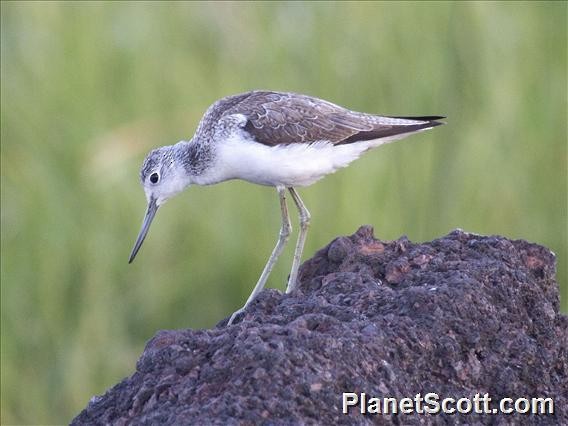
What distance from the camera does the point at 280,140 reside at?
227 inches

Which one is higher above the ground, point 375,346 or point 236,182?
point 236,182

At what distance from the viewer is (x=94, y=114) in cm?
830

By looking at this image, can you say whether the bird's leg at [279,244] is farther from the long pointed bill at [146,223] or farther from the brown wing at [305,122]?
the long pointed bill at [146,223]

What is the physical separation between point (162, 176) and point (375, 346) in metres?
2.79

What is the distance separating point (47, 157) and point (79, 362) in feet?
5.12

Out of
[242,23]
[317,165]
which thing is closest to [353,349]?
[317,165]

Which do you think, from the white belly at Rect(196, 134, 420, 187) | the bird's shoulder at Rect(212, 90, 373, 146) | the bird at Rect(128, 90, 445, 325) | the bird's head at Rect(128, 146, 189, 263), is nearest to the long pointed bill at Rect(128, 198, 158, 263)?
the bird's head at Rect(128, 146, 189, 263)

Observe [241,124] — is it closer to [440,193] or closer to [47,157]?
[440,193]

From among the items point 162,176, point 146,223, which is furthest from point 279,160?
point 146,223

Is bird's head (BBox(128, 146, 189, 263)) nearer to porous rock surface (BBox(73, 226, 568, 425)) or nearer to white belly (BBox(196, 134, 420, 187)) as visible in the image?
white belly (BBox(196, 134, 420, 187))

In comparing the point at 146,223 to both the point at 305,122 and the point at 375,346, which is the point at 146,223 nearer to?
the point at 305,122

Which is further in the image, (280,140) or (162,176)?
(162,176)

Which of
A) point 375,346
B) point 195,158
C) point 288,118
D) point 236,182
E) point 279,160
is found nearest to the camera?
point 375,346

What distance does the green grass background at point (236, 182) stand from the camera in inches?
304
